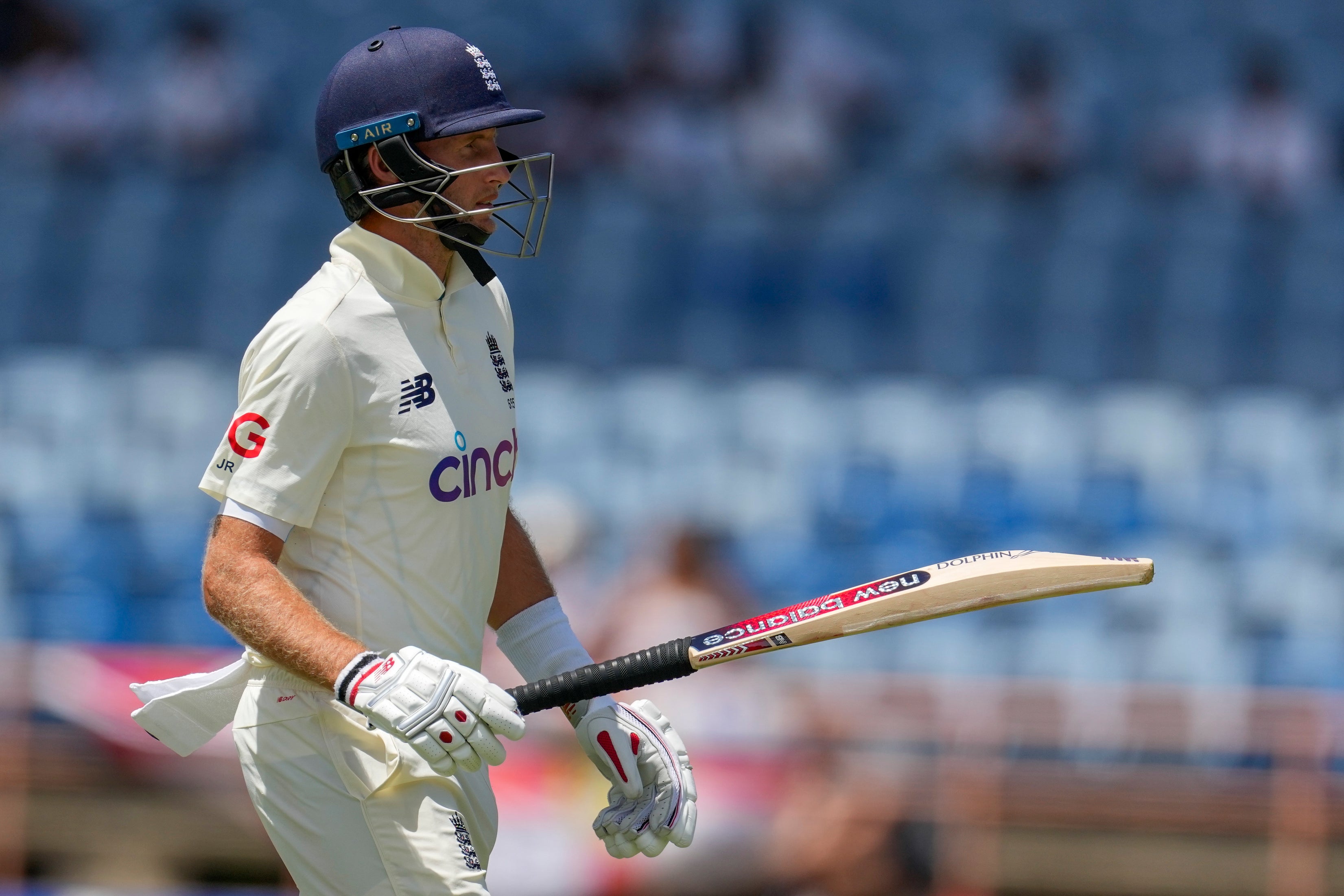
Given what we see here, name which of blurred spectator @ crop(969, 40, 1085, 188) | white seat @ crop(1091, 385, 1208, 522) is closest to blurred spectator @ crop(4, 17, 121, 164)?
blurred spectator @ crop(969, 40, 1085, 188)

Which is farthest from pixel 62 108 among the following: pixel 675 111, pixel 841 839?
pixel 841 839

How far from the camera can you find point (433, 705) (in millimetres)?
2410

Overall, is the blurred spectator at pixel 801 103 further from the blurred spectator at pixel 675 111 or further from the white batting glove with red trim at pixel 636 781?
the white batting glove with red trim at pixel 636 781

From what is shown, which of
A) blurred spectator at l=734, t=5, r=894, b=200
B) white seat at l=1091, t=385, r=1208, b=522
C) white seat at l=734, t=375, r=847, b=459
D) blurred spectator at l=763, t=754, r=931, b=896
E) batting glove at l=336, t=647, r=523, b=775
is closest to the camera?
batting glove at l=336, t=647, r=523, b=775

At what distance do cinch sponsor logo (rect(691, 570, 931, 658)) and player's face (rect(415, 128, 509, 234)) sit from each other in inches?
32.7

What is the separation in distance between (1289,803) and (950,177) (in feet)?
16.6

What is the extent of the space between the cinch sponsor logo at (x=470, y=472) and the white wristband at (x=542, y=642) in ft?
1.01

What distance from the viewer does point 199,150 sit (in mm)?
9898

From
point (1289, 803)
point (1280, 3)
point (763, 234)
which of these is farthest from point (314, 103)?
point (1289, 803)

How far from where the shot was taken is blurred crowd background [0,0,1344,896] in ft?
18.9

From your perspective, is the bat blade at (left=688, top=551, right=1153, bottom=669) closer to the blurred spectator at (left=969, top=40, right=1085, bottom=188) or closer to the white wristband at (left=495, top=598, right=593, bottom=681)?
the white wristband at (left=495, top=598, right=593, bottom=681)

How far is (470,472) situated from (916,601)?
2.66 feet

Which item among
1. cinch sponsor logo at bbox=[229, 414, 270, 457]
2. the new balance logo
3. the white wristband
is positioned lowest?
the white wristband

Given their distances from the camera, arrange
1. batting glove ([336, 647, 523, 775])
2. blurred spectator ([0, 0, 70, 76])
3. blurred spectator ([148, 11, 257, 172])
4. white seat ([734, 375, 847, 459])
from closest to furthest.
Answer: batting glove ([336, 647, 523, 775]) → white seat ([734, 375, 847, 459]) → blurred spectator ([148, 11, 257, 172]) → blurred spectator ([0, 0, 70, 76])
